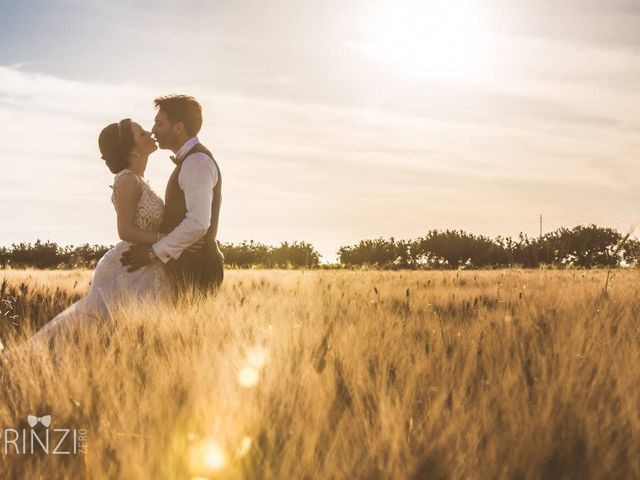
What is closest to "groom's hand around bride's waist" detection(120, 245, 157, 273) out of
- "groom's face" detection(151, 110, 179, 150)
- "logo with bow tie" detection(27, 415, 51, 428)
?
"groom's face" detection(151, 110, 179, 150)

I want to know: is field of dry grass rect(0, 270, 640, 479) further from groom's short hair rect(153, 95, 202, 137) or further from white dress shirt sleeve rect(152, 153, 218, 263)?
groom's short hair rect(153, 95, 202, 137)

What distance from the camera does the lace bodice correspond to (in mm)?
4871

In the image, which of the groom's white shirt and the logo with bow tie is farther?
the groom's white shirt

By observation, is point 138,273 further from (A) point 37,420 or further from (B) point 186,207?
(A) point 37,420

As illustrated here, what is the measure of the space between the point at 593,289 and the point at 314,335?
12.4ft

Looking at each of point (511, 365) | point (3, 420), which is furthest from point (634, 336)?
point (3, 420)

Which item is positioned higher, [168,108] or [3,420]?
[168,108]

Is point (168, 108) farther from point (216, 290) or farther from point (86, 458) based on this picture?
point (86, 458)

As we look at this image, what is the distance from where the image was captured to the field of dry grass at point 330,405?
63.8 inches

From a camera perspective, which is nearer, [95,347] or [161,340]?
[95,347]

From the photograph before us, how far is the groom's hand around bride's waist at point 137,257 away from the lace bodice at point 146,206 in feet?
0.59

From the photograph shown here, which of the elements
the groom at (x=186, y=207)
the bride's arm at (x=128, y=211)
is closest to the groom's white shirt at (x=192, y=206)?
the groom at (x=186, y=207)

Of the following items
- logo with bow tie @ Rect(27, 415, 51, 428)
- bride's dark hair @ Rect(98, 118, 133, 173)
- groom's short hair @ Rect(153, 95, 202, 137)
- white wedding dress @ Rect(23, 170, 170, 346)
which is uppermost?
groom's short hair @ Rect(153, 95, 202, 137)

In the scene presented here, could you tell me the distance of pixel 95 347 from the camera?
2.61m
